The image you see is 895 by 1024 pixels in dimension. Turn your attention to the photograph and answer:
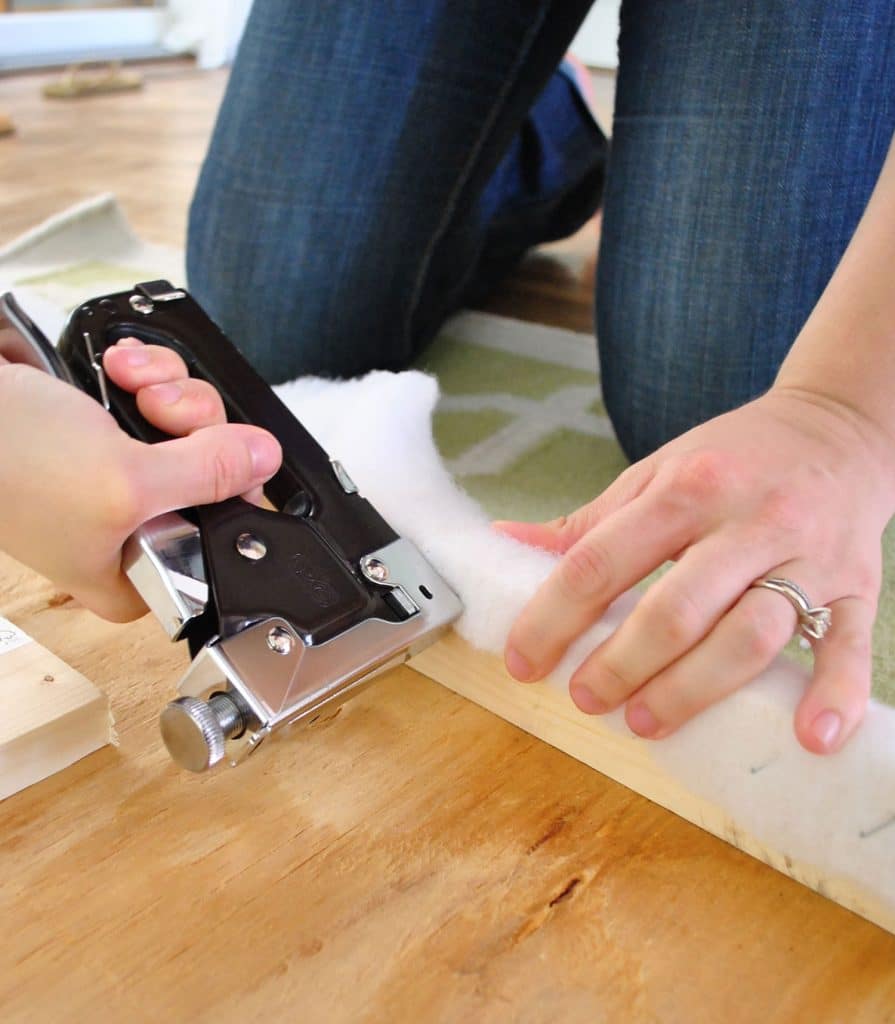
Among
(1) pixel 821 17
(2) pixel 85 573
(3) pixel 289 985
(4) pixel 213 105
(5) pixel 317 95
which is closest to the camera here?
(3) pixel 289 985

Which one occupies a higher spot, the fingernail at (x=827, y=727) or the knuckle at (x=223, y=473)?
the knuckle at (x=223, y=473)

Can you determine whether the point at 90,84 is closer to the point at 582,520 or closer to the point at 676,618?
A: the point at 582,520

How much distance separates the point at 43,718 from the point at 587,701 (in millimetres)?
282

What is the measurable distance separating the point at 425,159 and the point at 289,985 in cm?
73

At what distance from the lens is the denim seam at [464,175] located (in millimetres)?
917

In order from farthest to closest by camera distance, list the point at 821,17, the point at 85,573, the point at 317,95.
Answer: the point at 317,95 → the point at 821,17 → the point at 85,573

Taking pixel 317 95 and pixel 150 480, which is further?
pixel 317 95

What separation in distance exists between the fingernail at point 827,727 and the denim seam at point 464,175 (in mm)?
653

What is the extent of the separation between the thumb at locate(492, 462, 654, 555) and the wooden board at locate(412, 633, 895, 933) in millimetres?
70

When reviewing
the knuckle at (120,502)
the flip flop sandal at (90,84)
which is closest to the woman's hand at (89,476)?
the knuckle at (120,502)

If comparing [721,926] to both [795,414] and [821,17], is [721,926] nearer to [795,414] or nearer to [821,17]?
[795,414]

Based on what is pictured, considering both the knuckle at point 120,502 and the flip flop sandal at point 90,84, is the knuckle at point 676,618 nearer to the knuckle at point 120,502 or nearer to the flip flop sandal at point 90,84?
the knuckle at point 120,502

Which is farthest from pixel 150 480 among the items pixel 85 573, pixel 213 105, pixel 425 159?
pixel 213 105

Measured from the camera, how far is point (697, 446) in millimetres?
507
